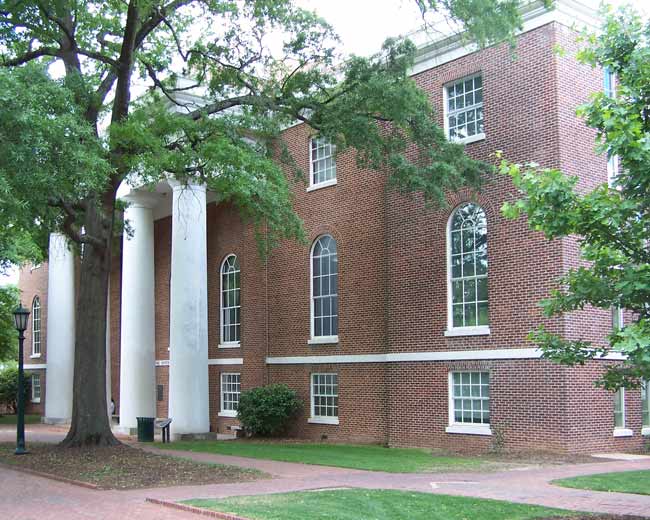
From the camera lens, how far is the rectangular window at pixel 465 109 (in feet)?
72.7

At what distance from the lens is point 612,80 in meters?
21.5

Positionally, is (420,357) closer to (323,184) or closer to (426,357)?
(426,357)

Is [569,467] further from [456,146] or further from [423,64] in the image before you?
[423,64]

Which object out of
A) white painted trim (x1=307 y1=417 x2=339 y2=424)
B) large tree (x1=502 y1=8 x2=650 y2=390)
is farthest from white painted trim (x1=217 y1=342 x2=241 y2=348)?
large tree (x1=502 y1=8 x2=650 y2=390)

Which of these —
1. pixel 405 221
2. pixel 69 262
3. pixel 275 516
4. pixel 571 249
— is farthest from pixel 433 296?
pixel 69 262

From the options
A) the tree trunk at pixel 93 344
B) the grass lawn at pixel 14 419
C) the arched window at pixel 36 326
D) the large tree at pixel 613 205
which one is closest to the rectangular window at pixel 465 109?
the tree trunk at pixel 93 344

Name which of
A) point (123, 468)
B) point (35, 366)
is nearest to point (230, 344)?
point (123, 468)

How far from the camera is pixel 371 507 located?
39.1ft

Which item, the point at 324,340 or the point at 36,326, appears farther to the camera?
the point at 36,326

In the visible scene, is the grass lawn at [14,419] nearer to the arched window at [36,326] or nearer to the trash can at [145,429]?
the arched window at [36,326]

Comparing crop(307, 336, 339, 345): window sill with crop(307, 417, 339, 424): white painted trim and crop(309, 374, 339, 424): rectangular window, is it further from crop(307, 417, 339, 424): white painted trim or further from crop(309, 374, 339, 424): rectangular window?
crop(307, 417, 339, 424): white painted trim

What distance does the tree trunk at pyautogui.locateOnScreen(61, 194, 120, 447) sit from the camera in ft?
66.2

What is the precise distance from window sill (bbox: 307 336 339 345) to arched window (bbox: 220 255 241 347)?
512cm

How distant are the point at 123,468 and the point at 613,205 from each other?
1131cm
